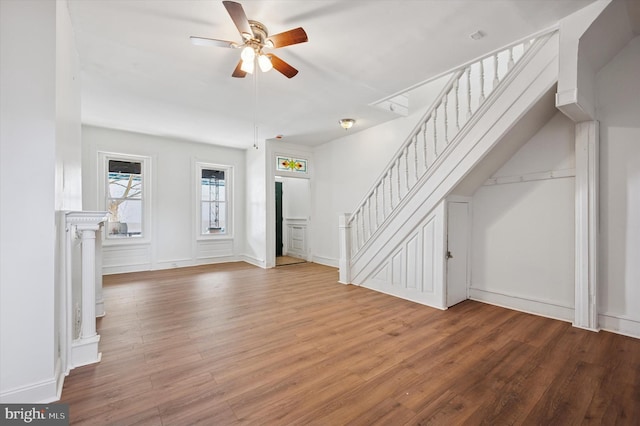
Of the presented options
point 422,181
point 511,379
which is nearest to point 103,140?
point 422,181

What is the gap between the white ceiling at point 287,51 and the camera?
92.0 inches

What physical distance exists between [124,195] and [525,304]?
24.5 feet

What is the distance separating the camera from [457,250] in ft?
12.2

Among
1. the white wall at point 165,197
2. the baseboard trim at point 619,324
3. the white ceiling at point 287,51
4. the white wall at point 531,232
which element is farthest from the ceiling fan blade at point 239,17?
the white wall at point 165,197

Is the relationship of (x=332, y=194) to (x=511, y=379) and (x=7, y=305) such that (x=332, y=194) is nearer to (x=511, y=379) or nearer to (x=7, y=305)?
(x=511, y=379)

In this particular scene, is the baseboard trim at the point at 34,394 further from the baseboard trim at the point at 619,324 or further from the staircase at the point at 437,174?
the baseboard trim at the point at 619,324

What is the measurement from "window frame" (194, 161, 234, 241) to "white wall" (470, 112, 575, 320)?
222 inches

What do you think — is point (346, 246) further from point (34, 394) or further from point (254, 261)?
point (34, 394)

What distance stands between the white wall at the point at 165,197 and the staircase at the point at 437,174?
3.89 meters

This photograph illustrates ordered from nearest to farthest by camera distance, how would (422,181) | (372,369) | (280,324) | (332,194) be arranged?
(372,369) < (280,324) < (422,181) < (332,194)

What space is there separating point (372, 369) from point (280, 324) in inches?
49.4

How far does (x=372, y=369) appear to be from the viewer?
2.17 meters

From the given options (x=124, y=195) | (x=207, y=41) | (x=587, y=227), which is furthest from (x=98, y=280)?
(x=587, y=227)

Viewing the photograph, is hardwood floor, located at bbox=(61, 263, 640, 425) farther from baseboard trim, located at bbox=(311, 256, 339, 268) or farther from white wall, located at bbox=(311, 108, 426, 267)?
white wall, located at bbox=(311, 108, 426, 267)
